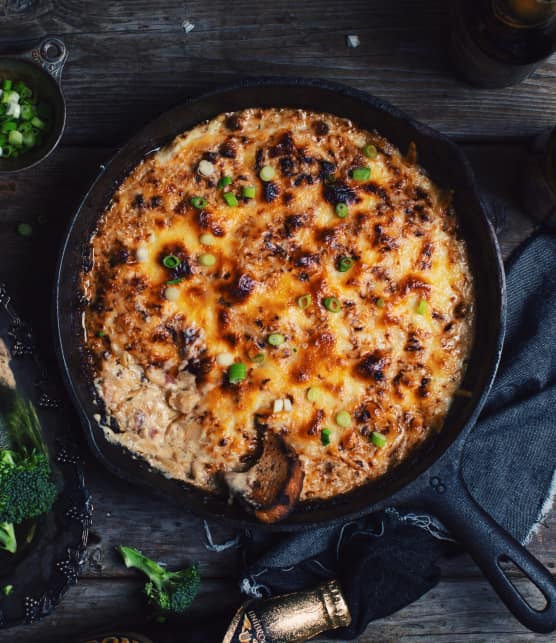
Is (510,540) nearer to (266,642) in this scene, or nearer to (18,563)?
(266,642)

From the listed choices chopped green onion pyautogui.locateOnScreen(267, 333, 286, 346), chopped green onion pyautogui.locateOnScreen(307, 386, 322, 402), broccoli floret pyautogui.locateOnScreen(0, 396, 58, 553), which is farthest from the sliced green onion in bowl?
broccoli floret pyautogui.locateOnScreen(0, 396, 58, 553)

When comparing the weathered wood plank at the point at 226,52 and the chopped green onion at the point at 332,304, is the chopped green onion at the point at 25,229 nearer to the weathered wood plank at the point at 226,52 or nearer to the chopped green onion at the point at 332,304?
the weathered wood plank at the point at 226,52

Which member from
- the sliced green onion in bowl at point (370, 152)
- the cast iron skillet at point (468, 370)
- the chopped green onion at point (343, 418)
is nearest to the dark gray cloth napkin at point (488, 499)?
the cast iron skillet at point (468, 370)

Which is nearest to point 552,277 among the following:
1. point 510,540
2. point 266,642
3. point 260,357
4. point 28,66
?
point 510,540

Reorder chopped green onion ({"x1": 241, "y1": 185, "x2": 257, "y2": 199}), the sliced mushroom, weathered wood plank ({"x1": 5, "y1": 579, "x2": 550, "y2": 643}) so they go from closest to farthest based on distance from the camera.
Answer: the sliced mushroom, chopped green onion ({"x1": 241, "y1": 185, "x2": 257, "y2": 199}), weathered wood plank ({"x1": 5, "y1": 579, "x2": 550, "y2": 643})

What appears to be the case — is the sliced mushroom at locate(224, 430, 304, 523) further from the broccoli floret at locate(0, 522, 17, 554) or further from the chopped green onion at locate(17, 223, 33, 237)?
the chopped green onion at locate(17, 223, 33, 237)
